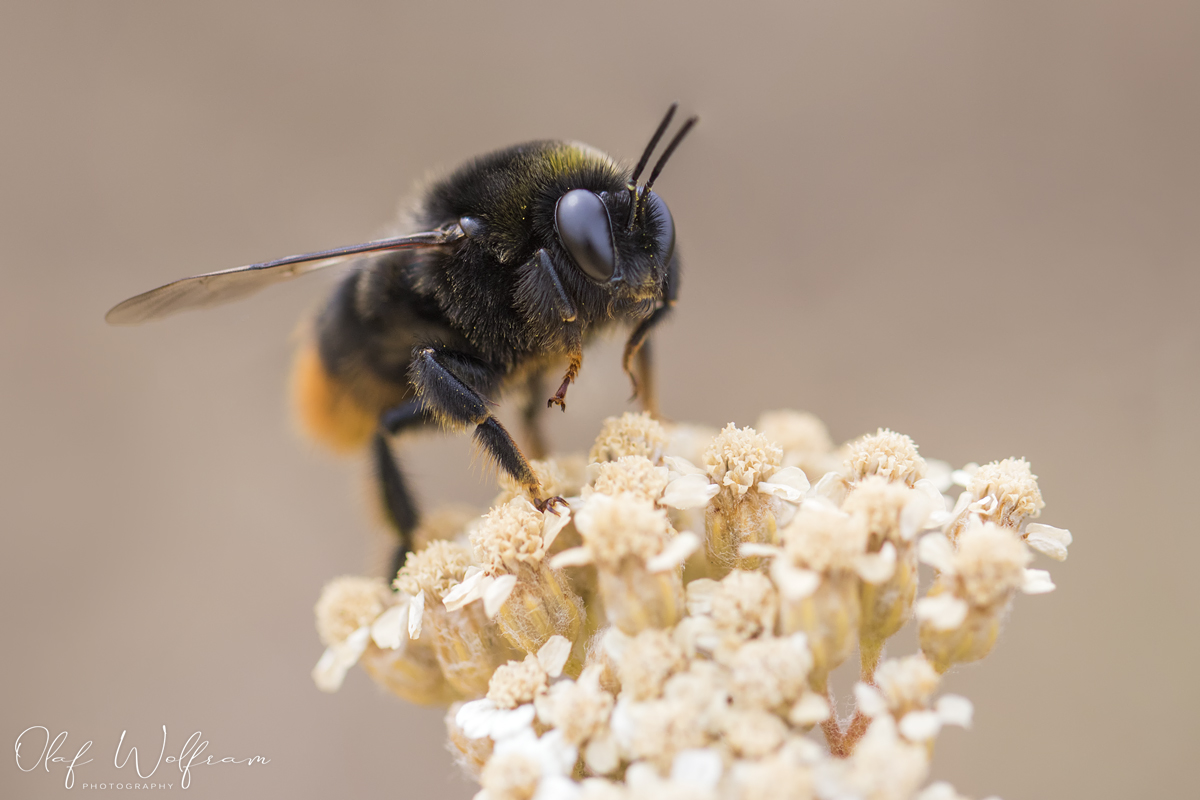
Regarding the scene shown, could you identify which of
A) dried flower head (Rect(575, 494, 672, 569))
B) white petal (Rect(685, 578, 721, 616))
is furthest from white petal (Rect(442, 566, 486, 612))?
white petal (Rect(685, 578, 721, 616))

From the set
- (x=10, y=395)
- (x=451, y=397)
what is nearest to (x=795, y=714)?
(x=451, y=397)

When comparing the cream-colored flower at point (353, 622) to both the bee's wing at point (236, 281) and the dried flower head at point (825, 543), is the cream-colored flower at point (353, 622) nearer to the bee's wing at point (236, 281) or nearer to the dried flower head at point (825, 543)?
the bee's wing at point (236, 281)

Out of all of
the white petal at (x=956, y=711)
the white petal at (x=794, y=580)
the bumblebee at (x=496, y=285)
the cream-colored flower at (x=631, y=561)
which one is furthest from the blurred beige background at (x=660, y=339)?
the white petal at (x=956, y=711)

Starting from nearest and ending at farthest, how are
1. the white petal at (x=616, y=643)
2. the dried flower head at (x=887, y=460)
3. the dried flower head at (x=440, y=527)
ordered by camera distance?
the white petal at (x=616, y=643)
the dried flower head at (x=887, y=460)
the dried flower head at (x=440, y=527)

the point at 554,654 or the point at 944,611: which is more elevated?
the point at 944,611

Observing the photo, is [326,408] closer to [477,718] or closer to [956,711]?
[477,718]

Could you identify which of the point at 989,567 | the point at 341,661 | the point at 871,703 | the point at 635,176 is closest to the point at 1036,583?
the point at 989,567
